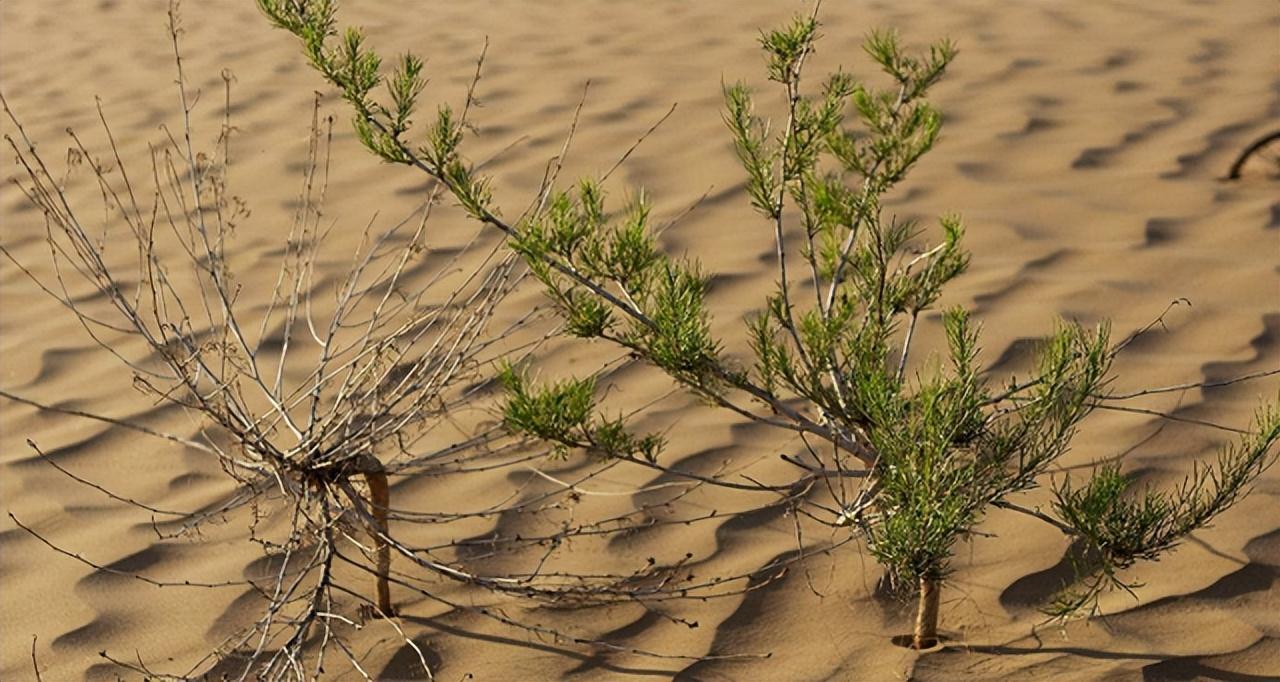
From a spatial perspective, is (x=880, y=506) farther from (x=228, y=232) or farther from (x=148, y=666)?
(x=228, y=232)

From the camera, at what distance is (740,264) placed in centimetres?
423

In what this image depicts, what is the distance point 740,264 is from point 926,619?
1839 mm

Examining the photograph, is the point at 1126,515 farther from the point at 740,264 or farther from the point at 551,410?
the point at 740,264

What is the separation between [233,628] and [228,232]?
7.29ft

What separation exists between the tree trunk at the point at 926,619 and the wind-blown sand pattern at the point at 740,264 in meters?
0.04

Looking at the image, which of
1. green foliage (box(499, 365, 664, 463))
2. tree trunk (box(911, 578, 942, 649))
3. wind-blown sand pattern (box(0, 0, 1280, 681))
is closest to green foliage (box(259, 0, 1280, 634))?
green foliage (box(499, 365, 664, 463))

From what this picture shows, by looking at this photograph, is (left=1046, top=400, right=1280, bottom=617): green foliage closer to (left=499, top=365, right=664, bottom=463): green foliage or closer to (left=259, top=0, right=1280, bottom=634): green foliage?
(left=259, top=0, right=1280, bottom=634): green foliage

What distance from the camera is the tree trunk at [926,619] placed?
249 cm

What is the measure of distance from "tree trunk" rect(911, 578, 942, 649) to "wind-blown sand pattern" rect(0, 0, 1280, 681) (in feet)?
0.11

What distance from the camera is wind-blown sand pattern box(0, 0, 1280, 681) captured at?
8.64ft

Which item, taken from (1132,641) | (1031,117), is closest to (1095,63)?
(1031,117)

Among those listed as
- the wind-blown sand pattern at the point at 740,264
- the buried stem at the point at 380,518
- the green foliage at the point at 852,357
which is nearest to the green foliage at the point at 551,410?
the green foliage at the point at 852,357

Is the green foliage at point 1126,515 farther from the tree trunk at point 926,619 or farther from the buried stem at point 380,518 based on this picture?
the buried stem at point 380,518

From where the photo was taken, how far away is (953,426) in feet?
7.04
